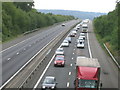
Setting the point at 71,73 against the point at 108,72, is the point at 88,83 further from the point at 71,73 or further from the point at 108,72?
the point at 108,72

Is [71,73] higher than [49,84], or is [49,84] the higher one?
[49,84]

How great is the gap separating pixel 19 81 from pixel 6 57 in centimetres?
1544

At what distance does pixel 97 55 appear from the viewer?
52.1m

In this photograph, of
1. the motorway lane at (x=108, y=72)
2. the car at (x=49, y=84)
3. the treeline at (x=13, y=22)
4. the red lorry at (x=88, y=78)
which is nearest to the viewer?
the red lorry at (x=88, y=78)

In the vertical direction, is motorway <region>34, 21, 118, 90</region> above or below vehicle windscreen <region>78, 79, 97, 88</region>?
below

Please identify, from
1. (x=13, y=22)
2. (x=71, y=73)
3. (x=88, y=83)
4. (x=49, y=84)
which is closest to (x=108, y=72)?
(x=71, y=73)

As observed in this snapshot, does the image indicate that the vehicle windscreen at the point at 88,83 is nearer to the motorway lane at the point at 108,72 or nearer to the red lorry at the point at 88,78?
the red lorry at the point at 88,78

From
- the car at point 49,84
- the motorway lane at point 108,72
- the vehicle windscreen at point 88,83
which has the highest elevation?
the vehicle windscreen at point 88,83

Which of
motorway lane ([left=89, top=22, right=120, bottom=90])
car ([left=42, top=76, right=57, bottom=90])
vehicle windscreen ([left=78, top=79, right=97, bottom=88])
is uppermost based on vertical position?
vehicle windscreen ([left=78, top=79, right=97, bottom=88])

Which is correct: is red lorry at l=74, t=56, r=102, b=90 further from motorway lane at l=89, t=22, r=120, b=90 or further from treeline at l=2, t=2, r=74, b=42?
treeline at l=2, t=2, r=74, b=42

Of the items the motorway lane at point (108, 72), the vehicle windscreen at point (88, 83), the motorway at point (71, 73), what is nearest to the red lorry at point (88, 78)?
the vehicle windscreen at point (88, 83)

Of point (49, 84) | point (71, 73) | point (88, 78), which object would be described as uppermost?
point (88, 78)

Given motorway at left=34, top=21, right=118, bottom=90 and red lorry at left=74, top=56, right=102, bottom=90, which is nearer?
red lorry at left=74, top=56, right=102, bottom=90

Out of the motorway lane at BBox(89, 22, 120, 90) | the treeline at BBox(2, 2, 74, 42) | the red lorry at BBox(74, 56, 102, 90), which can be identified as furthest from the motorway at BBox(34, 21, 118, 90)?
the treeline at BBox(2, 2, 74, 42)
